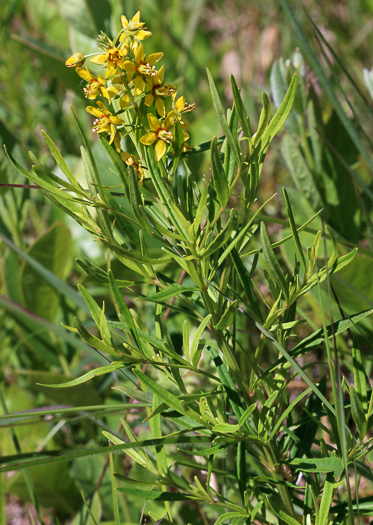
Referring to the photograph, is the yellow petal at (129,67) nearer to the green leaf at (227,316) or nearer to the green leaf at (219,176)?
the green leaf at (219,176)

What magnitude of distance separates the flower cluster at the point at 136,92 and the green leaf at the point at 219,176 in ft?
0.21

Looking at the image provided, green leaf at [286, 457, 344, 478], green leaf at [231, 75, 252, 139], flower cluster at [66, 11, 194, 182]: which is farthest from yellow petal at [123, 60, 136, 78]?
green leaf at [286, 457, 344, 478]

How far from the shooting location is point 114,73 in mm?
582

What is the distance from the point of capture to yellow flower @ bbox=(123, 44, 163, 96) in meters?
0.58

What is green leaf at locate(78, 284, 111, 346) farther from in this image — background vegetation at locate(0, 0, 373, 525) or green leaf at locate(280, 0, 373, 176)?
green leaf at locate(280, 0, 373, 176)

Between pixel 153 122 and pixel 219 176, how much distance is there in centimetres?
9

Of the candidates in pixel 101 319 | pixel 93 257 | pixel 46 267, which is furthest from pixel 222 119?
pixel 93 257

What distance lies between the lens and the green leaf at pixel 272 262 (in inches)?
24.7

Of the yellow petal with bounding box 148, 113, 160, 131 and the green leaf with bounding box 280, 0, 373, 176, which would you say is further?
the green leaf with bounding box 280, 0, 373, 176

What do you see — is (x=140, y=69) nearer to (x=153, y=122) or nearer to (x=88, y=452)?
(x=153, y=122)

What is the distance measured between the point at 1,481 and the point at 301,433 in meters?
0.74

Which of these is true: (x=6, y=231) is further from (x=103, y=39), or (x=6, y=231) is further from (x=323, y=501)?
(x=323, y=501)

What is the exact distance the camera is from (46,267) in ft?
4.66

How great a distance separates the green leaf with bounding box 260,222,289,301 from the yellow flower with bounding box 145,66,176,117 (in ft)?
0.56
